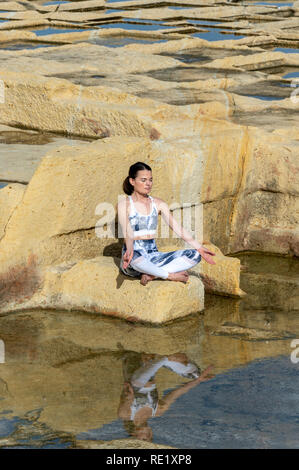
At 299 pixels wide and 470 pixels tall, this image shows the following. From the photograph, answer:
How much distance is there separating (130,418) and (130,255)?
1.62 meters

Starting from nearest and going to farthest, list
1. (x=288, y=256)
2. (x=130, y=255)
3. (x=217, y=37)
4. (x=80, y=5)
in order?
(x=130, y=255), (x=288, y=256), (x=217, y=37), (x=80, y=5)

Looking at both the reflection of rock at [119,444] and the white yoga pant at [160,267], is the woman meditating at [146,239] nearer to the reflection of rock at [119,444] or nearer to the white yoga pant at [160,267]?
→ the white yoga pant at [160,267]

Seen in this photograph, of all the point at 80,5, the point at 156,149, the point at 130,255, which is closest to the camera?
the point at 130,255

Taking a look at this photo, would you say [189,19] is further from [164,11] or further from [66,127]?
[66,127]

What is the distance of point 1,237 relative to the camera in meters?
6.43

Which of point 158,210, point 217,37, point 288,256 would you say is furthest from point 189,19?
point 158,210

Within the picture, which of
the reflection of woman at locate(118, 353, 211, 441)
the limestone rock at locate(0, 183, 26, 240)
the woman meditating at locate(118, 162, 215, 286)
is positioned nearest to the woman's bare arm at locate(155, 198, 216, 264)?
the woman meditating at locate(118, 162, 215, 286)

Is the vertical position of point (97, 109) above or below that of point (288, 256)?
above

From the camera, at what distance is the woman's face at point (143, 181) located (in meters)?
6.30

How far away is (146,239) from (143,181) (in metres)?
0.41

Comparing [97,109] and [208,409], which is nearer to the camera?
[208,409]

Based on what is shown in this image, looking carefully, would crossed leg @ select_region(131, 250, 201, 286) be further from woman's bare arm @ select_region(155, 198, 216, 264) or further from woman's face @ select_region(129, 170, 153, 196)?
woman's face @ select_region(129, 170, 153, 196)

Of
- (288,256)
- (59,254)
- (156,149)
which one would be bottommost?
(288,256)

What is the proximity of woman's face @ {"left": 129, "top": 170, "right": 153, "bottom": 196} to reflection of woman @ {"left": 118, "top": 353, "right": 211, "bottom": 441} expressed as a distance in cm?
125
